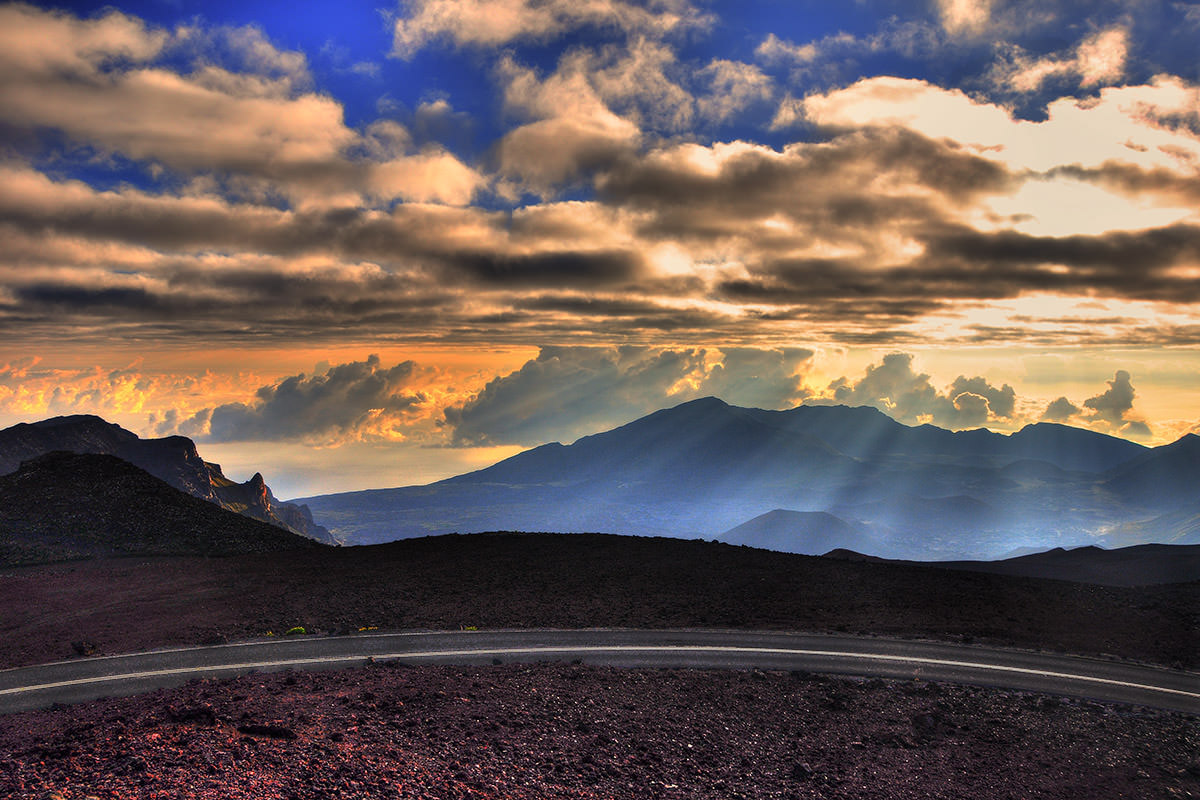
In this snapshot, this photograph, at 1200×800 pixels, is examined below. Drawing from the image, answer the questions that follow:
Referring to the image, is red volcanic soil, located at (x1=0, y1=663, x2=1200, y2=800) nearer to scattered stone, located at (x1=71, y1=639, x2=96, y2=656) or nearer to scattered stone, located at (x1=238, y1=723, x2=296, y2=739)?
scattered stone, located at (x1=238, y1=723, x2=296, y2=739)

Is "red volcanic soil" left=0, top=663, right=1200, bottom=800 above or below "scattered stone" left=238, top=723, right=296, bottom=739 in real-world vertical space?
below

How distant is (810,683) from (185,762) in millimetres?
18816

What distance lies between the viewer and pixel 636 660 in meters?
26.6

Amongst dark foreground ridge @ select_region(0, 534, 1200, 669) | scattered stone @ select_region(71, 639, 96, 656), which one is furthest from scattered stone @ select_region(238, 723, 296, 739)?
scattered stone @ select_region(71, 639, 96, 656)

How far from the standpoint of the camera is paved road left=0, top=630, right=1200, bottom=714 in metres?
24.7

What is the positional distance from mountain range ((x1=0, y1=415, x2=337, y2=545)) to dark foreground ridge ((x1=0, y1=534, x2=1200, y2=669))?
84179mm

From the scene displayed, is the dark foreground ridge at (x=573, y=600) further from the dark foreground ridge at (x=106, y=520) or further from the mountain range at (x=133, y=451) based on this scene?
the mountain range at (x=133, y=451)

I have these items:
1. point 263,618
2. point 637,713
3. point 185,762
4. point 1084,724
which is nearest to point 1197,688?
point 1084,724

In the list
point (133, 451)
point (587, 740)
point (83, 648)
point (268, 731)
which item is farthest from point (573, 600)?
point (133, 451)

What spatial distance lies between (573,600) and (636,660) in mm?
10440

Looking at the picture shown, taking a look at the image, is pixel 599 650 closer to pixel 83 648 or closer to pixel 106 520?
pixel 83 648

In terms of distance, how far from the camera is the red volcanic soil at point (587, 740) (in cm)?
1508

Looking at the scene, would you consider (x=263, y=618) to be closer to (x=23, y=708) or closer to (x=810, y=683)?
(x=23, y=708)

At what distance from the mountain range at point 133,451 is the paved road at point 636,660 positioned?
3972 inches
